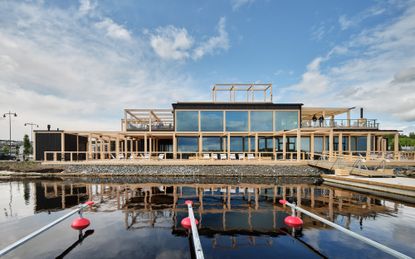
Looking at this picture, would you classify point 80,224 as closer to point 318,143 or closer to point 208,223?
point 208,223

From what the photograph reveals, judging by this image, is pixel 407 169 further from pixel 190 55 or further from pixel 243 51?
pixel 190 55

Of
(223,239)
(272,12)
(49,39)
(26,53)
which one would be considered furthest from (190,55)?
(223,239)

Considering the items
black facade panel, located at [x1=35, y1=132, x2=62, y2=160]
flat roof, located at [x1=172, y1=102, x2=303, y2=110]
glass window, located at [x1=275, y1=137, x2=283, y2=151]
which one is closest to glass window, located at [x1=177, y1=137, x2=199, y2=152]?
flat roof, located at [x1=172, y1=102, x2=303, y2=110]

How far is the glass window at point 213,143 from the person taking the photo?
20.9 m

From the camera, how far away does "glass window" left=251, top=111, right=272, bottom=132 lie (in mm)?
20750

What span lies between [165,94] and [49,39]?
49.8 ft

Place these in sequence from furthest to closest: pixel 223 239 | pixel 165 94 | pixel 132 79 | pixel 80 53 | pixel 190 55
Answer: pixel 165 94 → pixel 190 55 → pixel 132 79 → pixel 80 53 → pixel 223 239

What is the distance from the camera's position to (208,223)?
618cm

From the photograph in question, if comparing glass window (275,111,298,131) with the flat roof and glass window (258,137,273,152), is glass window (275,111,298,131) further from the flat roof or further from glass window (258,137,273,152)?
glass window (258,137,273,152)

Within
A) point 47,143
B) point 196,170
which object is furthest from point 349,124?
point 47,143

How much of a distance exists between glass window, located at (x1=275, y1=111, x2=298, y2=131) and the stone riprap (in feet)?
22.8

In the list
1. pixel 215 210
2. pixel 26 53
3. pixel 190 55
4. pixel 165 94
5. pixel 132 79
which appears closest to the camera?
pixel 215 210

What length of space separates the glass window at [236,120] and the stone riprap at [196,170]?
6.39 m

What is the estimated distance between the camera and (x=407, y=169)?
1576 cm
